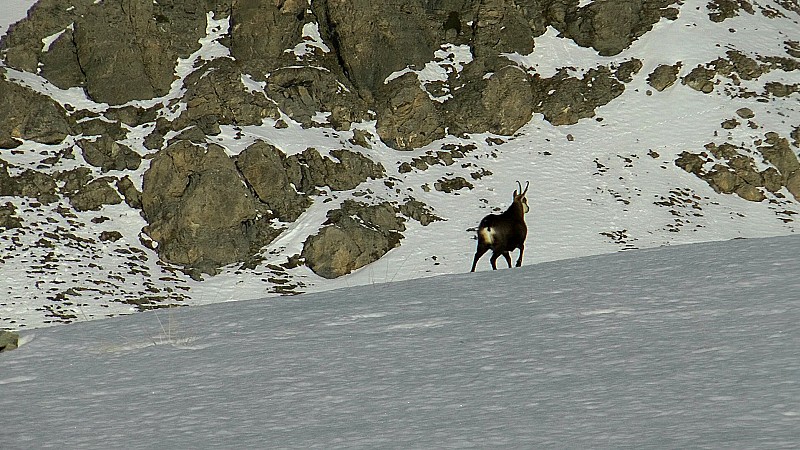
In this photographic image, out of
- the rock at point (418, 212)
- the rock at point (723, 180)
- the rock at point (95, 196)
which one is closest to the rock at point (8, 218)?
the rock at point (95, 196)

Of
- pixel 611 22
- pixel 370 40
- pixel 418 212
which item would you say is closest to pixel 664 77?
pixel 611 22

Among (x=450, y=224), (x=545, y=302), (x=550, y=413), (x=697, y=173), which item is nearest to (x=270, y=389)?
(x=550, y=413)

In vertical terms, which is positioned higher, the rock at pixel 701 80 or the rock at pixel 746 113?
the rock at pixel 701 80

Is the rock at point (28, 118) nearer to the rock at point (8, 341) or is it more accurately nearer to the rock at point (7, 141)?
the rock at point (7, 141)

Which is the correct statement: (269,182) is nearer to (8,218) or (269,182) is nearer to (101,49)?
(8,218)

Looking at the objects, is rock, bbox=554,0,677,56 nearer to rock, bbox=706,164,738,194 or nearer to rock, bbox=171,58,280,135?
rock, bbox=706,164,738,194

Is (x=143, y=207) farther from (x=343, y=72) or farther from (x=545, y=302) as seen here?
(x=545, y=302)

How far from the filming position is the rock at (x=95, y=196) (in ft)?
118

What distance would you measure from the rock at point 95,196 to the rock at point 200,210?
150 centimetres

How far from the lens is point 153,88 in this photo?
43250mm

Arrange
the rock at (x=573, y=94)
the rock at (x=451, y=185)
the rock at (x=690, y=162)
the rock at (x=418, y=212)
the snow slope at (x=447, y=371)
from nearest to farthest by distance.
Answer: the snow slope at (x=447, y=371) → the rock at (x=418, y=212) → the rock at (x=451, y=185) → the rock at (x=690, y=162) → the rock at (x=573, y=94)

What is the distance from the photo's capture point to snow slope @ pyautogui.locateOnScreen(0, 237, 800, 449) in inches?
135

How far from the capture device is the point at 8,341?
234 inches

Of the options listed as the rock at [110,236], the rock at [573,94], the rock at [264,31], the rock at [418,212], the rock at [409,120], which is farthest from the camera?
the rock at [573,94]
